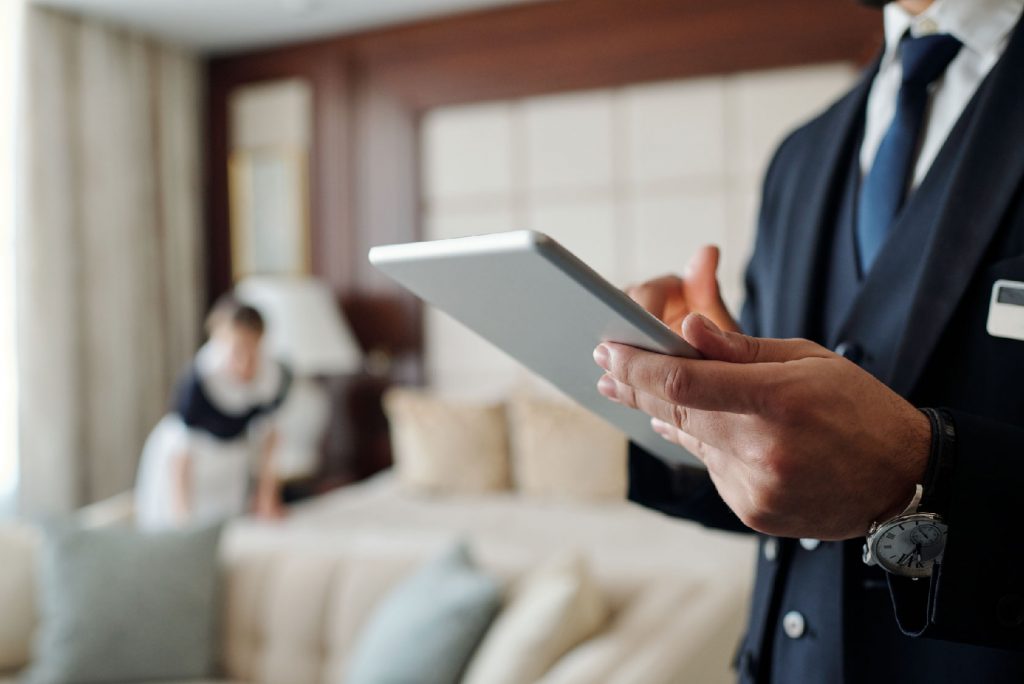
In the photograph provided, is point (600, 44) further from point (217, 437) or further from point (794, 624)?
point (794, 624)

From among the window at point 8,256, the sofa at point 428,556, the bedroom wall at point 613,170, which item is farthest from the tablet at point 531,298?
the window at point 8,256

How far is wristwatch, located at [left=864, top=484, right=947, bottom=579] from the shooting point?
2.01ft

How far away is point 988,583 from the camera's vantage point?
64cm

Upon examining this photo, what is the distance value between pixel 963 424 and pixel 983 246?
0.19m

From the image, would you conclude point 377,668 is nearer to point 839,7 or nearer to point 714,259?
point 714,259

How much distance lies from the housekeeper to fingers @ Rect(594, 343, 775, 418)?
2855 millimetres

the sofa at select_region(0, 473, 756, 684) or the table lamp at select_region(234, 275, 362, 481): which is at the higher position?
the table lamp at select_region(234, 275, 362, 481)

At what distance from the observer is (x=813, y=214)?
36.0 inches

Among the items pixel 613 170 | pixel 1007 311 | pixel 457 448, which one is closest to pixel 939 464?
pixel 1007 311

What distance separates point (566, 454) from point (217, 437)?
1.28 m

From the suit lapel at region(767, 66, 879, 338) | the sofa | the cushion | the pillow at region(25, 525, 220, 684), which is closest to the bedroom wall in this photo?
the sofa

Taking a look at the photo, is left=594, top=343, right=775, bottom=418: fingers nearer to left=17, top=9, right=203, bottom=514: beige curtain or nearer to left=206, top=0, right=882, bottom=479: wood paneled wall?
left=206, top=0, right=882, bottom=479: wood paneled wall


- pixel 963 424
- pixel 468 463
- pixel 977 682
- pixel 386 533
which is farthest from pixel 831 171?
pixel 468 463

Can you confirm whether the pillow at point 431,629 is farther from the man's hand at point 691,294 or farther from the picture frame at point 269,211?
the picture frame at point 269,211
